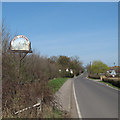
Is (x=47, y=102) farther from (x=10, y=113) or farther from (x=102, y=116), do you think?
(x=102, y=116)

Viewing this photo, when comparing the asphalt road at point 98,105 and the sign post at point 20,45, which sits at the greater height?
the sign post at point 20,45

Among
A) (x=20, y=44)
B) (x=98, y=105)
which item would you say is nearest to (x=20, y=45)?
(x=20, y=44)

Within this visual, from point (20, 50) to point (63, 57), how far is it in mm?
80475

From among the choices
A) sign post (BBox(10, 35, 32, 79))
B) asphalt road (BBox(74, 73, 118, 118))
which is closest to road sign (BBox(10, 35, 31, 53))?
sign post (BBox(10, 35, 32, 79))

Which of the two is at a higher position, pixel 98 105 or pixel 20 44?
pixel 20 44

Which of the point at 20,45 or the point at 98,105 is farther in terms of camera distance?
the point at 98,105

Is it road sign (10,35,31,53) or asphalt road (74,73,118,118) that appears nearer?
road sign (10,35,31,53)

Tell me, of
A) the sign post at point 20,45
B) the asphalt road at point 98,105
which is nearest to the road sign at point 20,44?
the sign post at point 20,45

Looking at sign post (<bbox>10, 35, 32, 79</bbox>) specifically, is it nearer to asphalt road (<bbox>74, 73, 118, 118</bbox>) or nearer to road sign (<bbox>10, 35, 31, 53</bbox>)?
road sign (<bbox>10, 35, 31, 53</bbox>)

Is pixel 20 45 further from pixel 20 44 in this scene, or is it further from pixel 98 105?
pixel 98 105

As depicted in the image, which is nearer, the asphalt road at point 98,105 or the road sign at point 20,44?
the road sign at point 20,44

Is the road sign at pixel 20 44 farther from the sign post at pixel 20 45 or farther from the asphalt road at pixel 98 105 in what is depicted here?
the asphalt road at pixel 98 105

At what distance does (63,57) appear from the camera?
86.6 metres

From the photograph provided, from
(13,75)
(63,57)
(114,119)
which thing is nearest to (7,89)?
(13,75)
